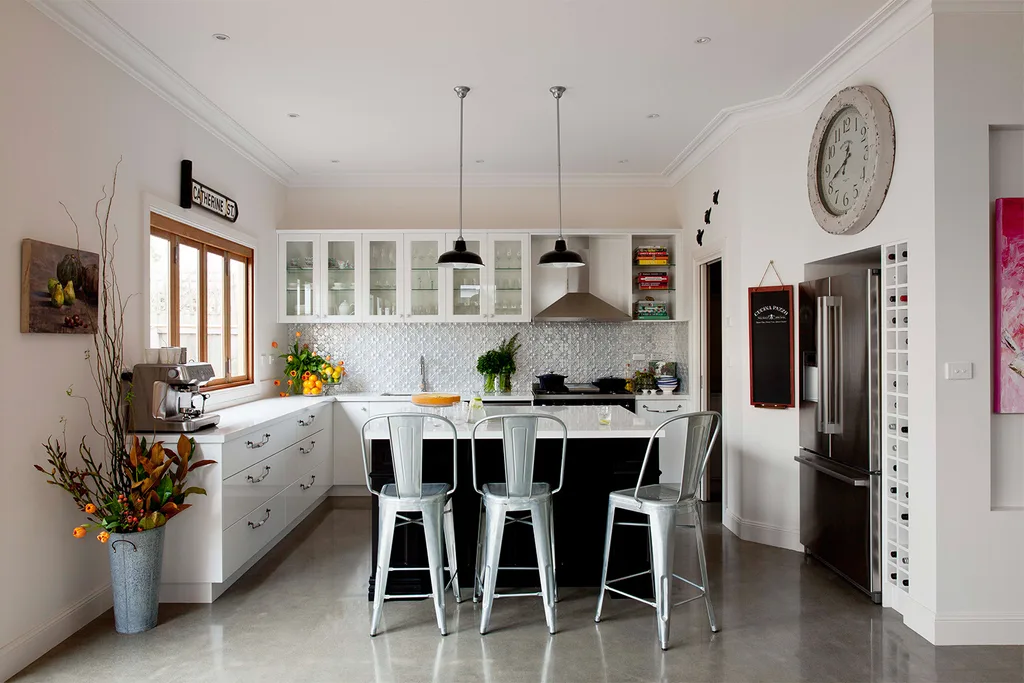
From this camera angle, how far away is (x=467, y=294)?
598 cm

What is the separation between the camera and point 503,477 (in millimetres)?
3561

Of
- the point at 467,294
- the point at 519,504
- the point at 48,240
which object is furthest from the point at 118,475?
the point at 467,294

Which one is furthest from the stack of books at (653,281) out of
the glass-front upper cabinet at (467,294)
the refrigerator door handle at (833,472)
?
the refrigerator door handle at (833,472)

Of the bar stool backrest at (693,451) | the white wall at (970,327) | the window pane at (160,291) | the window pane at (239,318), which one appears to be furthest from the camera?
the window pane at (239,318)

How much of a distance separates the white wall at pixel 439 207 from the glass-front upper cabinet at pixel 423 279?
310 millimetres

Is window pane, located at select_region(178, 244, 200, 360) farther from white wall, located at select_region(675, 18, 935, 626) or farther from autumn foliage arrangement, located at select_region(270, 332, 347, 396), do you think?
white wall, located at select_region(675, 18, 935, 626)

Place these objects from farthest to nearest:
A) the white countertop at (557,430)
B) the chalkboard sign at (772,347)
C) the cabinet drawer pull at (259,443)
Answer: the chalkboard sign at (772,347), the cabinet drawer pull at (259,443), the white countertop at (557,430)

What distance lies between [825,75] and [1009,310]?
5.58 feet

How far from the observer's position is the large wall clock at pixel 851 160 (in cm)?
321

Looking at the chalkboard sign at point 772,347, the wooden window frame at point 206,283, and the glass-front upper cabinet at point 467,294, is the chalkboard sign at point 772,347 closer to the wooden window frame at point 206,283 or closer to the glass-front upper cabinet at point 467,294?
the glass-front upper cabinet at point 467,294

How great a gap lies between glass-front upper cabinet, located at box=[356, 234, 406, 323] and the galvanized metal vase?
125 inches

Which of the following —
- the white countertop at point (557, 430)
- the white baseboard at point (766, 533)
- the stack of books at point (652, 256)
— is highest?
the stack of books at point (652, 256)

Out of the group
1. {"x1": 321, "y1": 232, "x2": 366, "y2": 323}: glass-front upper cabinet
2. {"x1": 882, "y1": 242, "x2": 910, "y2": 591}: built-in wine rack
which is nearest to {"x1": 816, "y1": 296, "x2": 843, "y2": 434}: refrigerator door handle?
{"x1": 882, "y1": 242, "x2": 910, "y2": 591}: built-in wine rack

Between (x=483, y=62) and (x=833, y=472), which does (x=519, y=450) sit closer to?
(x=833, y=472)
